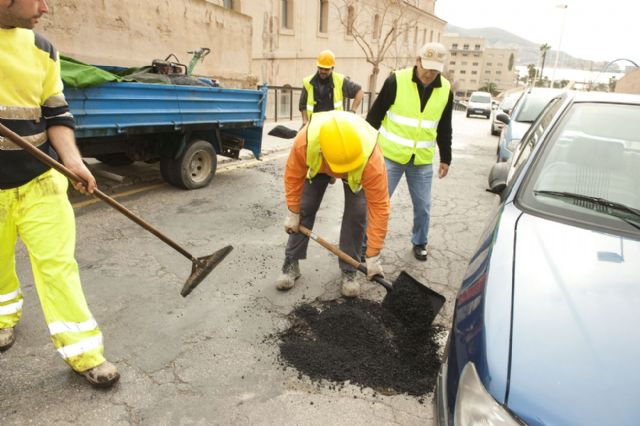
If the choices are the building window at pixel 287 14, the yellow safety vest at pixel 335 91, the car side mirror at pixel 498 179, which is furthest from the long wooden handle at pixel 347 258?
the building window at pixel 287 14

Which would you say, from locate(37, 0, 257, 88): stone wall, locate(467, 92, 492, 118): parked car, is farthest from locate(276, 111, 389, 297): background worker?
locate(467, 92, 492, 118): parked car

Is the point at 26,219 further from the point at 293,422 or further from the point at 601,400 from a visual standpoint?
the point at 601,400

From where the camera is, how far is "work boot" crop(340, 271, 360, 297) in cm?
325

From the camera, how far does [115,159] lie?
6355 mm

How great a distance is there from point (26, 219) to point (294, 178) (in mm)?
1510

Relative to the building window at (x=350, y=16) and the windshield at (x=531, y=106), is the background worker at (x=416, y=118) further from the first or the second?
the building window at (x=350, y=16)

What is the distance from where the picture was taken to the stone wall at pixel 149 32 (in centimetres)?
851

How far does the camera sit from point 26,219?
2129 mm

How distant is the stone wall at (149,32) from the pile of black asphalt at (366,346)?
27.3 ft

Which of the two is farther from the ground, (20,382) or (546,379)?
(546,379)

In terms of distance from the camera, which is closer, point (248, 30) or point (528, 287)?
point (528, 287)

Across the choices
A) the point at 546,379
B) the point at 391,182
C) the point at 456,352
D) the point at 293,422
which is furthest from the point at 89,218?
the point at 546,379

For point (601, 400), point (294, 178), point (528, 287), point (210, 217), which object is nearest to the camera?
point (601, 400)

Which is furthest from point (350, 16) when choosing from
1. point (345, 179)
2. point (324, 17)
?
point (345, 179)
